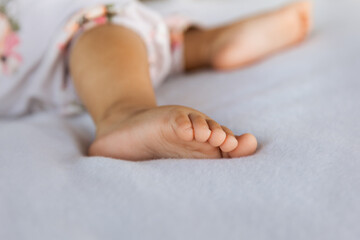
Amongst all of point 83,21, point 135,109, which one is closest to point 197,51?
point 83,21

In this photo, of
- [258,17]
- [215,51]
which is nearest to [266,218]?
[215,51]

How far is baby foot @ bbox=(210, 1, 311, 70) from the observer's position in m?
0.89

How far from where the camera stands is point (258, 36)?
3.07ft

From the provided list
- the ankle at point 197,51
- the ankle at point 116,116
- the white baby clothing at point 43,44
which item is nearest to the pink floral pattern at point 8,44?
the white baby clothing at point 43,44

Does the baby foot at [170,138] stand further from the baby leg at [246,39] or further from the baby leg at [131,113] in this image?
the baby leg at [246,39]

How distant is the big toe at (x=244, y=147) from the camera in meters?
0.44

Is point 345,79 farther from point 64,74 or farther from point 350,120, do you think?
point 64,74

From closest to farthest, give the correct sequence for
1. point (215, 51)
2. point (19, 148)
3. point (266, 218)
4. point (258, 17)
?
point (266, 218), point (19, 148), point (215, 51), point (258, 17)

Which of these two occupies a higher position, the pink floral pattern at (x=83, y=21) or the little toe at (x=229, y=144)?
Answer: the pink floral pattern at (x=83, y=21)

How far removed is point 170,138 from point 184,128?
27 millimetres

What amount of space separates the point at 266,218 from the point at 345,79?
422 mm

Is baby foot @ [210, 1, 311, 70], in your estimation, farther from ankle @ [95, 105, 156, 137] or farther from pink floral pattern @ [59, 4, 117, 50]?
ankle @ [95, 105, 156, 137]

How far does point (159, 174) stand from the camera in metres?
0.41

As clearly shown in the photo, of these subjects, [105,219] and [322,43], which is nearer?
[105,219]
